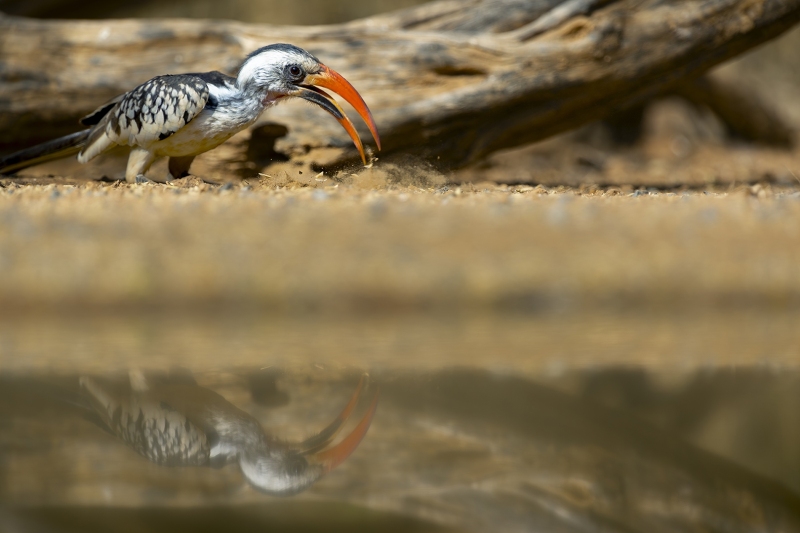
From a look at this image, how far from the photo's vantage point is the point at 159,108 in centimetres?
405

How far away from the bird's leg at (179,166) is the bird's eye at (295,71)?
78 cm

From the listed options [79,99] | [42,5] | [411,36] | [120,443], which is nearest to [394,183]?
[411,36]

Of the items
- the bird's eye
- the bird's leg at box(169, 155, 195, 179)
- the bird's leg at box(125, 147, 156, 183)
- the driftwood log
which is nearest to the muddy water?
the bird's leg at box(125, 147, 156, 183)

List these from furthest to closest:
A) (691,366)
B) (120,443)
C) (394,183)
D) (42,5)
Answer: (42,5), (394,183), (691,366), (120,443)

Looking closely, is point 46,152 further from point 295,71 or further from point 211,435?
point 211,435

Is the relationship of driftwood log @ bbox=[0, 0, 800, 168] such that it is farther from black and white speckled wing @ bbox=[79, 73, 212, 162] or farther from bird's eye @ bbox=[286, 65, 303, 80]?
black and white speckled wing @ bbox=[79, 73, 212, 162]

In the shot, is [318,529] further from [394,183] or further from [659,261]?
[394,183]

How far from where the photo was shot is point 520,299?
263 centimetres

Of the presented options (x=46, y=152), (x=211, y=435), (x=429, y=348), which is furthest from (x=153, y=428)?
(x=46, y=152)

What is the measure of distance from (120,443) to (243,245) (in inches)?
50.6

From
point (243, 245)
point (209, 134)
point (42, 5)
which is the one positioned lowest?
point (243, 245)

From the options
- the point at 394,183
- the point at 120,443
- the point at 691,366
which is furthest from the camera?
the point at 394,183

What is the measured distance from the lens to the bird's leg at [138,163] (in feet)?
14.1

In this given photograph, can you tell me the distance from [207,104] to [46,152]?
3.90 feet
